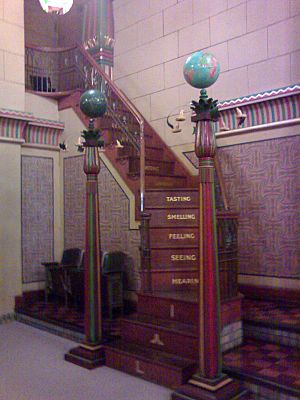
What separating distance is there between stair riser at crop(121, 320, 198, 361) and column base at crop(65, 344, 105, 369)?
28 centimetres

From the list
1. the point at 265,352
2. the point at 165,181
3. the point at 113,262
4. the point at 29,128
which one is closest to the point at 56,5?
the point at 29,128

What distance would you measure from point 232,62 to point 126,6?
8.35 feet

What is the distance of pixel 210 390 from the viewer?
322cm

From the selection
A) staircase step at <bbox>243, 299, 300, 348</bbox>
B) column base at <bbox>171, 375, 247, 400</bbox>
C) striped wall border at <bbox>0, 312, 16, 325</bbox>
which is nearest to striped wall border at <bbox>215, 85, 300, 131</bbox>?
staircase step at <bbox>243, 299, 300, 348</bbox>

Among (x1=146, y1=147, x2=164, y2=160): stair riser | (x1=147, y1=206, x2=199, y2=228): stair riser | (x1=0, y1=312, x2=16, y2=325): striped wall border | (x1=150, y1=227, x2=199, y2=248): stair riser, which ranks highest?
(x1=146, y1=147, x2=164, y2=160): stair riser

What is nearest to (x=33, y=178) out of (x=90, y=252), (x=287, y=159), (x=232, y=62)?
(x=90, y=252)

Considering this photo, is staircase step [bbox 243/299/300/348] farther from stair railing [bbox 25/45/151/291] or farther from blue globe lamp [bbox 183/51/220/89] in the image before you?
blue globe lamp [bbox 183/51/220/89]

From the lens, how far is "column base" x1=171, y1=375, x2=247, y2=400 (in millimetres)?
3209

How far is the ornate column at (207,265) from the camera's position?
325 cm

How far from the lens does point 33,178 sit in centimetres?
700

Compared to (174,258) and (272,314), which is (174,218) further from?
(272,314)

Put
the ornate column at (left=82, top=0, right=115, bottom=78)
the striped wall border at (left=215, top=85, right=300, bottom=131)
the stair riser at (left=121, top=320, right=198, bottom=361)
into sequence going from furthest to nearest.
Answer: the ornate column at (left=82, top=0, right=115, bottom=78) < the striped wall border at (left=215, top=85, right=300, bottom=131) < the stair riser at (left=121, top=320, right=198, bottom=361)

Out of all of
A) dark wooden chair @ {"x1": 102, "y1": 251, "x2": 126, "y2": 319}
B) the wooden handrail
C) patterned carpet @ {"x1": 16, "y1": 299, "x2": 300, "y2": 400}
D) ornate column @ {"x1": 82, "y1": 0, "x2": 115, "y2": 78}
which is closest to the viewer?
patterned carpet @ {"x1": 16, "y1": 299, "x2": 300, "y2": 400}

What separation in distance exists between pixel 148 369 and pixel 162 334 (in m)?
0.35
